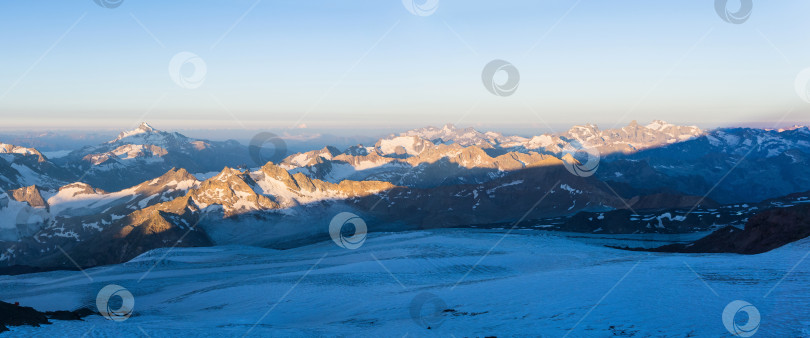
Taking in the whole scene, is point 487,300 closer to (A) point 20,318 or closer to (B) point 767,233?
(A) point 20,318

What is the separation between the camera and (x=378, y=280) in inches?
2275

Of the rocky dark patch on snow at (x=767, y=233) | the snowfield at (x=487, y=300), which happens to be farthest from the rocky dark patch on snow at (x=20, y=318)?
the rocky dark patch on snow at (x=767, y=233)

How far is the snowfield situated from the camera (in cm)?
2914

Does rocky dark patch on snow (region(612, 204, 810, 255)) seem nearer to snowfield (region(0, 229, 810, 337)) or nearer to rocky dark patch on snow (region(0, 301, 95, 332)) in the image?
snowfield (region(0, 229, 810, 337))

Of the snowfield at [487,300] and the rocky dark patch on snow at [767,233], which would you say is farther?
the rocky dark patch on snow at [767,233]

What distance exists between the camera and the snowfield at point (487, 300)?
2914 centimetres

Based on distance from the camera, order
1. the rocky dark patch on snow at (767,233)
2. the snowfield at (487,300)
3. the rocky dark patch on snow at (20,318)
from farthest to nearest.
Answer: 1. the rocky dark patch on snow at (767,233)
2. the rocky dark patch on snow at (20,318)
3. the snowfield at (487,300)

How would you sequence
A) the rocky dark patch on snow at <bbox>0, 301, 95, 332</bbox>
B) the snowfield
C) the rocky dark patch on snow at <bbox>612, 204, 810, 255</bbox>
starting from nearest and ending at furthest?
the snowfield < the rocky dark patch on snow at <bbox>0, 301, 95, 332</bbox> < the rocky dark patch on snow at <bbox>612, 204, 810, 255</bbox>

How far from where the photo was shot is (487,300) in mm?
40094

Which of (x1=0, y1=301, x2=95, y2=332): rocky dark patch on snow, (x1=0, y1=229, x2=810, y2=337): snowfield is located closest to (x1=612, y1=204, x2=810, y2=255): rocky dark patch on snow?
(x1=0, y1=229, x2=810, y2=337): snowfield

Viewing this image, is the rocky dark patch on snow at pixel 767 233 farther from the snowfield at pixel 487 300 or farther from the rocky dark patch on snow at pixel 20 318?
the rocky dark patch on snow at pixel 20 318

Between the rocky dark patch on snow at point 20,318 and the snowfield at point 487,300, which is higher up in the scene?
the snowfield at point 487,300

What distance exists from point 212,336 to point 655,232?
507 feet

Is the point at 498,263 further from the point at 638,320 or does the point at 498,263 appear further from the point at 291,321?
the point at 638,320
